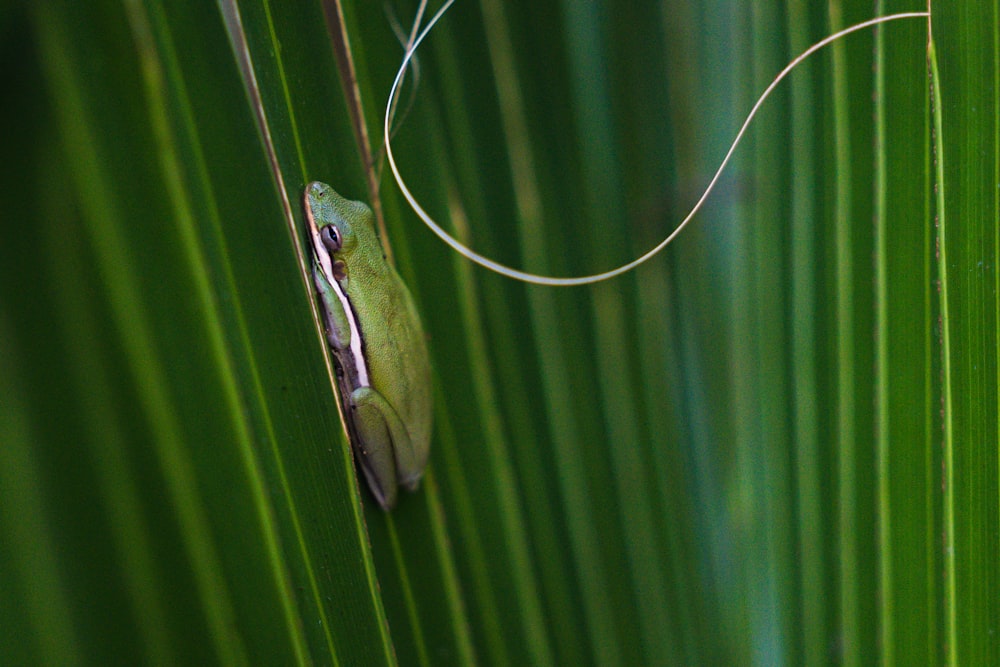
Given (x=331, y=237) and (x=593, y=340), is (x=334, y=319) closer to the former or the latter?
(x=331, y=237)

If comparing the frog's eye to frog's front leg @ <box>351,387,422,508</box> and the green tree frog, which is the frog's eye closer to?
the green tree frog

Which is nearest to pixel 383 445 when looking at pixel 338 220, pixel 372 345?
pixel 372 345

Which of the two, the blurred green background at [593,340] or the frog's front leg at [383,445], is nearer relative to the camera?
the blurred green background at [593,340]

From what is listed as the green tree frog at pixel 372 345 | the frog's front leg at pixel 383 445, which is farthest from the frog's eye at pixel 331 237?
the frog's front leg at pixel 383 445

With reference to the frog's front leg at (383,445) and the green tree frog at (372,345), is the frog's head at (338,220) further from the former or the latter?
the frog's front leg at (383,445)

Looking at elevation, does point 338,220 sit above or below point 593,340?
above

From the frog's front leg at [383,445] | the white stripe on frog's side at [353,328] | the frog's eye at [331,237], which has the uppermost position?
the frog's eye at [331,237]

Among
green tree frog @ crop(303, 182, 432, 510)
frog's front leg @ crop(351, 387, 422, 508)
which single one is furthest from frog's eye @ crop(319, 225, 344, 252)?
frog's front leg @ crop(351, 387, 422, 508)

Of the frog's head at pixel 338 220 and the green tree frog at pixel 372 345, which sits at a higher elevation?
the frog's head at pixel 338 220
